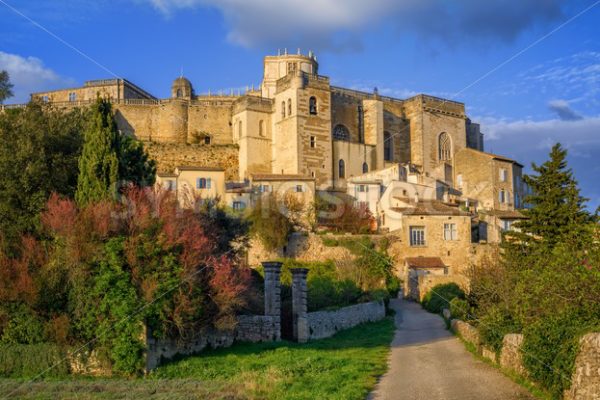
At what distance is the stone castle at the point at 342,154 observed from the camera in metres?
51.5

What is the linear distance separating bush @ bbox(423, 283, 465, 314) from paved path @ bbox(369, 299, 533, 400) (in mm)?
7697

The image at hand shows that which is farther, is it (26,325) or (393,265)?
(393,265)

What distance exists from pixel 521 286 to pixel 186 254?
10.3 m

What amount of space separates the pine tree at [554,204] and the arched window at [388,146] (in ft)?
119

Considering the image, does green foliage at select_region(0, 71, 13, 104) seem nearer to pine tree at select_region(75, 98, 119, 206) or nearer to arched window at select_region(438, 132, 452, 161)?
pine tree at select_region(75, 98, 119, 206)

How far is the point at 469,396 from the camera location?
17000mm

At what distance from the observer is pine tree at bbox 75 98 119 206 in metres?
26.3

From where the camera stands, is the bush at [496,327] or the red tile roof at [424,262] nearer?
the bush at [496,327]

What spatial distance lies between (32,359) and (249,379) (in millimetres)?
6640

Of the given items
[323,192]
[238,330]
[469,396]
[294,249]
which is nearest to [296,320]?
[238,330]

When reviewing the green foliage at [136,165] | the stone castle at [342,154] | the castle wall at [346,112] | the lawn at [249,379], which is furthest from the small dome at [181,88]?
the lawn at [249,379]

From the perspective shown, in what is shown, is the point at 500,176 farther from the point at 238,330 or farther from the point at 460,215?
the point at 238,330

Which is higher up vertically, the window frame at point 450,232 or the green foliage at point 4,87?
the green foliage at point 4,87

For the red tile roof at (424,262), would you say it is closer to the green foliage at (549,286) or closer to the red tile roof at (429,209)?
the red tile roof at (429,209)
